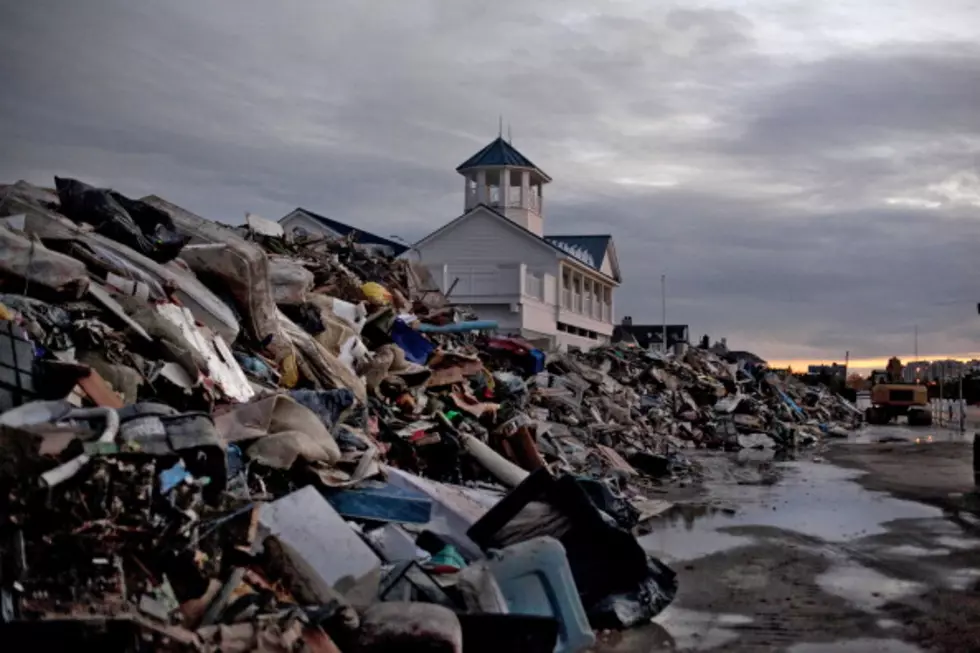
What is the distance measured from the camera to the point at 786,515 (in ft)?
39.8

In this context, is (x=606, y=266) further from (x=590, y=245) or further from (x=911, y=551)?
(x=911, y=551)

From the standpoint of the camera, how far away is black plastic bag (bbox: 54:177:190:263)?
9445 mm

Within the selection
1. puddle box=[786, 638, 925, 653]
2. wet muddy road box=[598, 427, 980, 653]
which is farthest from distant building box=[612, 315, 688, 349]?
puddle box=[786, 638, 925, 653]

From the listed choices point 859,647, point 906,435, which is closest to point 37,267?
point 859,647

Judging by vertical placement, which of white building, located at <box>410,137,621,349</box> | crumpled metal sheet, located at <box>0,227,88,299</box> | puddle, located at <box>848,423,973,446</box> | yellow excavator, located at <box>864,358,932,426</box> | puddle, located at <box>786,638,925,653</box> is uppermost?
white building, located at <box>410,137,621,349</box>

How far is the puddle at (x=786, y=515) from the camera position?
1025 cm

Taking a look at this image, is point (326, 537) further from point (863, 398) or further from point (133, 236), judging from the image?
point (863, 398)

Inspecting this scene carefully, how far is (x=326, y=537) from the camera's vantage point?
6.09 metres

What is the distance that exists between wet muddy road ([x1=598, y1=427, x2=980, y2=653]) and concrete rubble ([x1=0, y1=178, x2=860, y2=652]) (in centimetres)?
51

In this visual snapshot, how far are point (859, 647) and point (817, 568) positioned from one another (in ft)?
8.29

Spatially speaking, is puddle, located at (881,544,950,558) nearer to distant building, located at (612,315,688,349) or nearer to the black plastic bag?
the black plastic bag

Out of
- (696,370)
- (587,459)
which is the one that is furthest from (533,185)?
(587,459)

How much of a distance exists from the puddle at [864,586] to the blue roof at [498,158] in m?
26.0

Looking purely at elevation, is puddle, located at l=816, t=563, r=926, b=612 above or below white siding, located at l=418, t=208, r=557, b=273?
below
